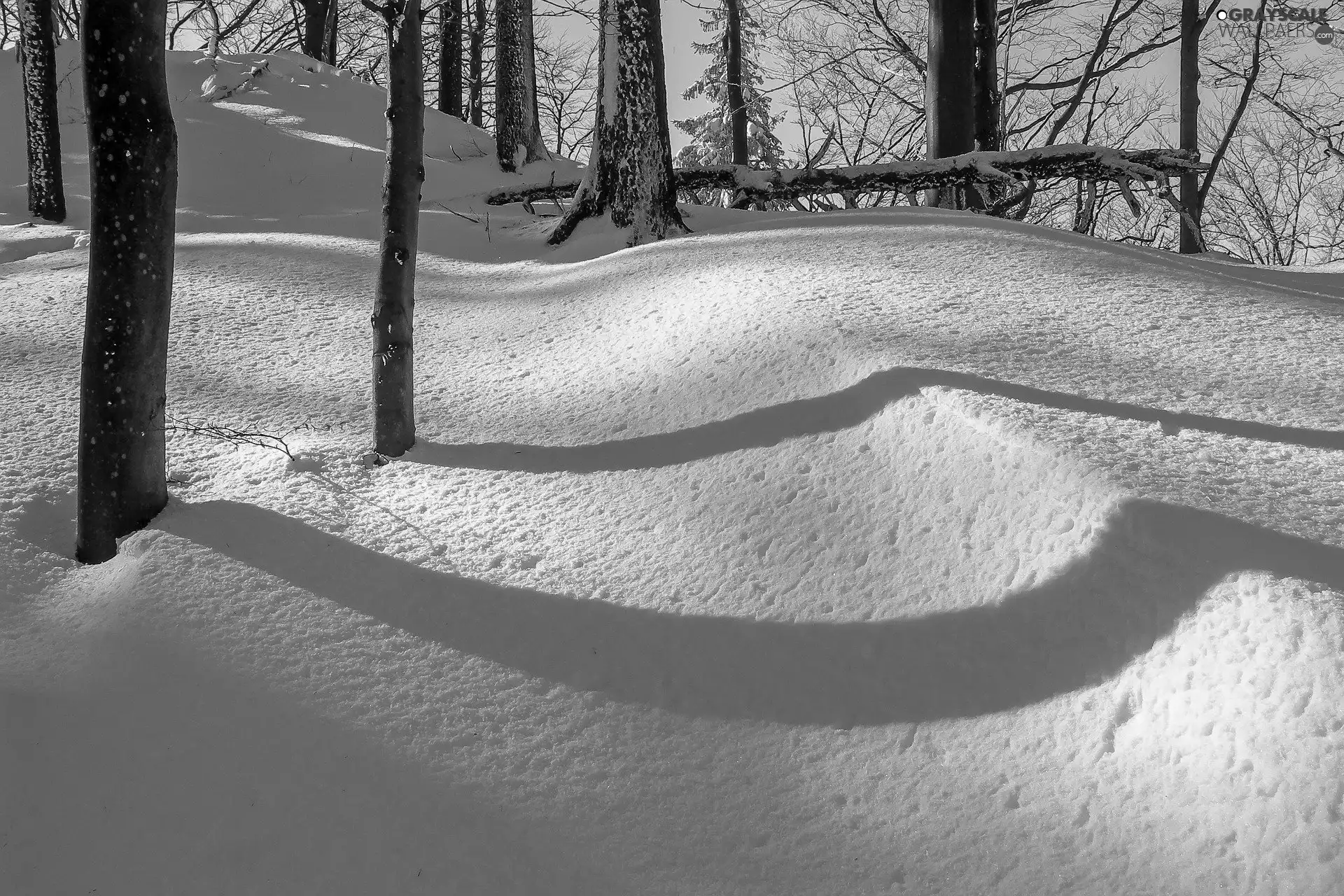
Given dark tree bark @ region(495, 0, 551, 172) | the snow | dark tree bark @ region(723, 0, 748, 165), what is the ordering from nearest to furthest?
the snow → dark tree bark @ region(495, 0, 551, 172) → dark tree bark @ region(723, 0, 748, 165)

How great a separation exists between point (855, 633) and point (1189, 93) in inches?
492

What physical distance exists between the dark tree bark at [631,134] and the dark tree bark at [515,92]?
574 cm

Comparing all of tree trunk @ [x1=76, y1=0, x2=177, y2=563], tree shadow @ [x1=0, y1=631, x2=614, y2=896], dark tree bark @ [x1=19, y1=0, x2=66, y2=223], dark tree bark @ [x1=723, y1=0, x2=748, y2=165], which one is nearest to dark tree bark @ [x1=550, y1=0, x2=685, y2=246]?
tree trunk @ [x1=76, y1=0, x2=177, y2=563]

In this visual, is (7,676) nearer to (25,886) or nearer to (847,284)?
(25,886)

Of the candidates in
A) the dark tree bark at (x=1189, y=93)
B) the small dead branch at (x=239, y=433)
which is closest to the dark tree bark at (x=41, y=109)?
the small dead branch at (x=239, y=433)

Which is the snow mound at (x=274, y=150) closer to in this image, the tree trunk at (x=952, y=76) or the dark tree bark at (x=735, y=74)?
the tree trunk at (x=952, y=76)

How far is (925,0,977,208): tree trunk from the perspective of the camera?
8.52 metres

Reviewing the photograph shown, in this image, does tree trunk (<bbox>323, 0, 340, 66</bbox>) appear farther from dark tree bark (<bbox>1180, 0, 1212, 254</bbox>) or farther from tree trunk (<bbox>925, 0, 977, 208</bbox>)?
dark tree bark (<bbox>1180, 0, 1212, 254</bbox>)

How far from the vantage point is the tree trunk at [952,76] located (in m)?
8.52

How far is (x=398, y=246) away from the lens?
13.6ft

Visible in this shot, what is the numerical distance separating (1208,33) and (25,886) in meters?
19.6

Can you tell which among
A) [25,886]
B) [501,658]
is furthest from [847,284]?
[25,886]

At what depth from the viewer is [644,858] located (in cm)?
245

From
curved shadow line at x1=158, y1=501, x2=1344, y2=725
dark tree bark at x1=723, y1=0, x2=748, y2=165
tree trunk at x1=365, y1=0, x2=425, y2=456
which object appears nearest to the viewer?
curved shadow line at x1=158, y1=501, x2=1344, y2=725
